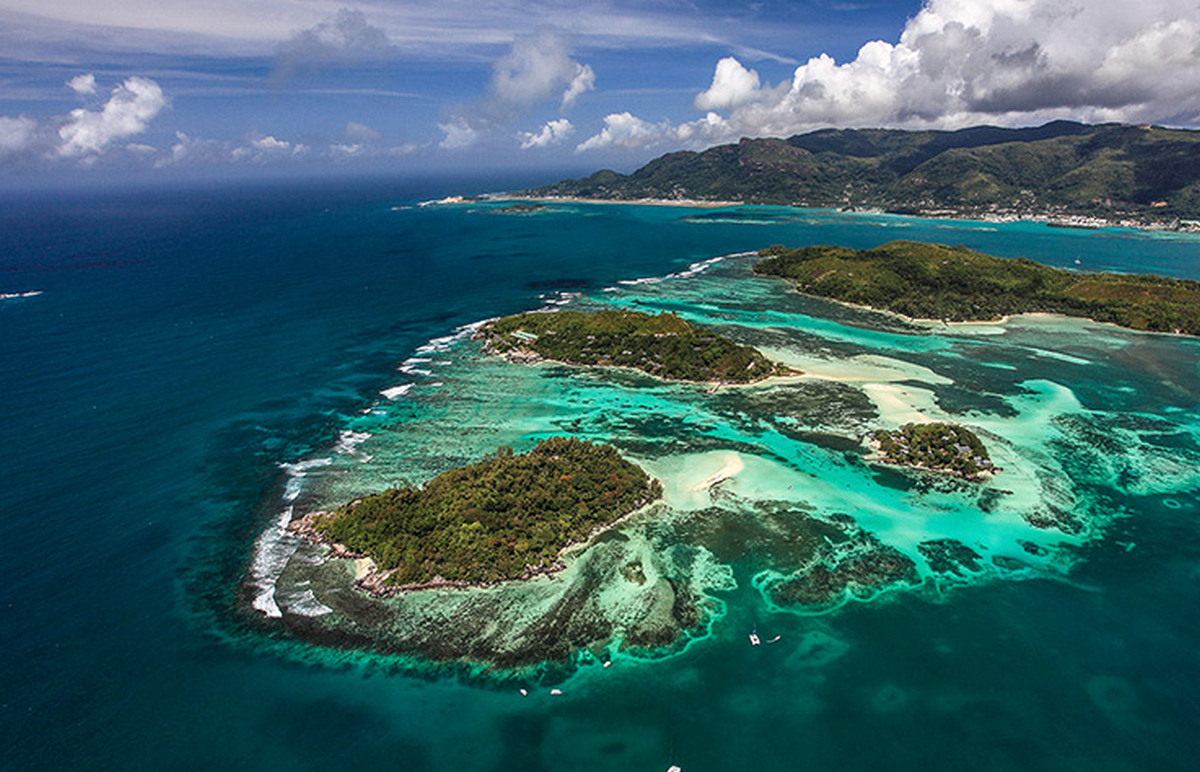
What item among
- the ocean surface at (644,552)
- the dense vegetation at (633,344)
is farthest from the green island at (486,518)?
the dense vegetation at (633,344)

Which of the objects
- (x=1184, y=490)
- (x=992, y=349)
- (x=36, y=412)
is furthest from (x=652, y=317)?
(x=36, y=412)

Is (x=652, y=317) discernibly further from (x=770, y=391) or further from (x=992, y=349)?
(x=992, y=349)

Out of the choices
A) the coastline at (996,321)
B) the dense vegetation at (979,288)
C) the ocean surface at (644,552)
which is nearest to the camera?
the ocean surface at (644,552)

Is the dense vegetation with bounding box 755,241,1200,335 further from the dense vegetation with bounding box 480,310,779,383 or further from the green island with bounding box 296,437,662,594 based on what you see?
the green island with bounding box 296,437,662,594

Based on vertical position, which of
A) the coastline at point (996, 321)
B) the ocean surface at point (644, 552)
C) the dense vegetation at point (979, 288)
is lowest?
the ocean surface at point (644, 552)

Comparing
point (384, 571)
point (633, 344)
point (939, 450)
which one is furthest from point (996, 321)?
Answer: point (384, 571)

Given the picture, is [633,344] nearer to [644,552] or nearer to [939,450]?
[939,450]

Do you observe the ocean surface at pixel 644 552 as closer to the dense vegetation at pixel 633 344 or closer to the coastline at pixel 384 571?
the coastline at pixel 384 571
